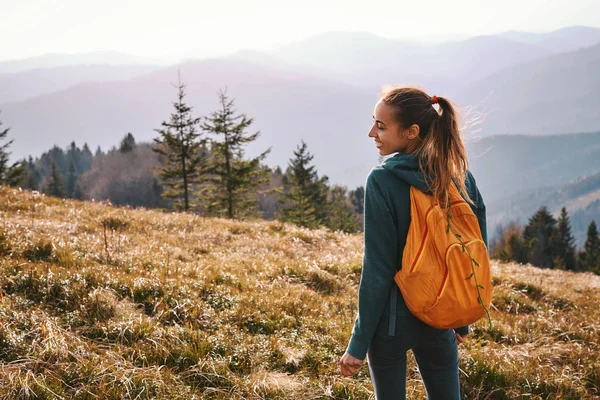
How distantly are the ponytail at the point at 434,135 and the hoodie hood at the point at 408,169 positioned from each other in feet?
0.12

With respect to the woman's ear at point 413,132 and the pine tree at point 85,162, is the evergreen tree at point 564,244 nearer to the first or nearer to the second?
the woman's ear at point 413,132

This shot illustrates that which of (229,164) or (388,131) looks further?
(229,164)

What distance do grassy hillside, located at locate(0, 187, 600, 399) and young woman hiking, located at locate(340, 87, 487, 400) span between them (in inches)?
64.8

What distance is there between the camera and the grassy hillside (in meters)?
3.75

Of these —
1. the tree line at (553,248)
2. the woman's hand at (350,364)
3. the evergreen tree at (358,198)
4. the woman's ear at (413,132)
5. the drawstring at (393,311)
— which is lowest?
the tree line at (553,248)

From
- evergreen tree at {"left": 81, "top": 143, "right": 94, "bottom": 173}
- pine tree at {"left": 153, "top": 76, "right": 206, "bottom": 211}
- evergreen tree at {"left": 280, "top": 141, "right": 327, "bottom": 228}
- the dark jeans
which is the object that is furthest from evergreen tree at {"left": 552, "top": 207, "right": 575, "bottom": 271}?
evergreen tree at {"left": 81, "top": 143, "right": 94, "bottom": 173}

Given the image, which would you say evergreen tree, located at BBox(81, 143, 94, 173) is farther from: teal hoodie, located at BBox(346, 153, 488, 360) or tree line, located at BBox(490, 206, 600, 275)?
teal hoodie, located at BBox(346, 153, 488, 360)

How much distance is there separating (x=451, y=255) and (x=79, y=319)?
4.13m

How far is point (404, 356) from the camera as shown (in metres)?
2.51

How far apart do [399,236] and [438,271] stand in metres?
0.31

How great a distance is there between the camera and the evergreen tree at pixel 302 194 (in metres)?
40.2

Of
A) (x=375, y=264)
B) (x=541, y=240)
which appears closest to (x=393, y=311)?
(x=375, y=264)

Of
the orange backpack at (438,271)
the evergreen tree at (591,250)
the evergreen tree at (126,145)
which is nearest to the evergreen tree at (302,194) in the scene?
the orange backpack at (438,271)

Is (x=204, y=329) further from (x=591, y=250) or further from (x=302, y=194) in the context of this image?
(x=591, y=250)
